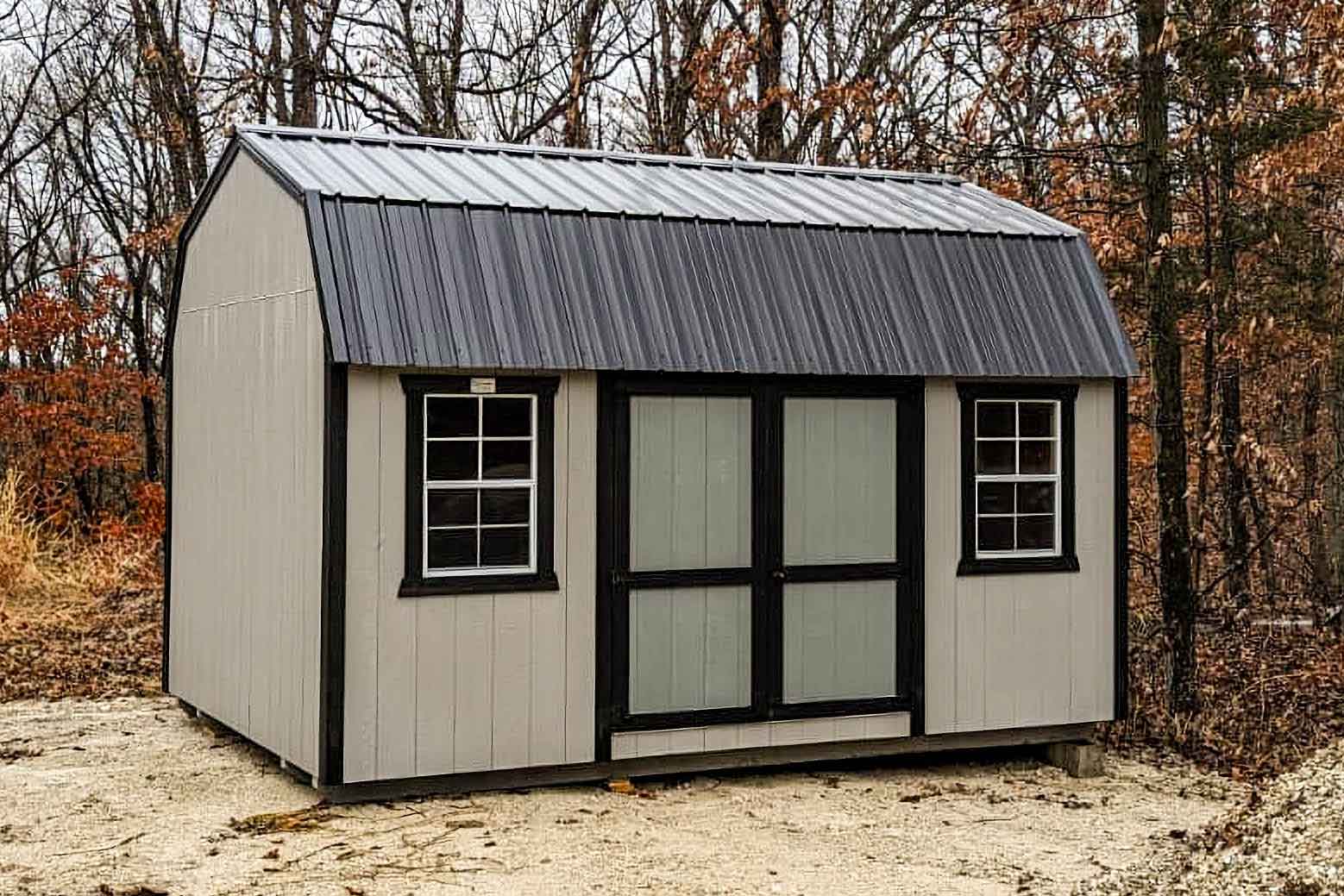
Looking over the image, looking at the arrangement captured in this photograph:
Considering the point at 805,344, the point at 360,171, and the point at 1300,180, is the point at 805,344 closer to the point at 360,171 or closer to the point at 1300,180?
the point at 360,171

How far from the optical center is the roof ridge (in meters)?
9.99

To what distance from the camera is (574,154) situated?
10539mm

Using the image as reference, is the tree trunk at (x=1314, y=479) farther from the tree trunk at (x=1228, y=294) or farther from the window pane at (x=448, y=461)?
the window pane at (x=448, y=461)

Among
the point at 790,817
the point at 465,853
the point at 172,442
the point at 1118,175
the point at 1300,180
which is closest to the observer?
the point at 465,853

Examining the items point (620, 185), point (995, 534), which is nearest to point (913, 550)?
point (995, 534)

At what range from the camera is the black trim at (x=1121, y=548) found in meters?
9.88

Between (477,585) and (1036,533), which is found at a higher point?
(1036,533)

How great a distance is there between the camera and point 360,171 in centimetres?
920

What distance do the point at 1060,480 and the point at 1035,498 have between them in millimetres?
165

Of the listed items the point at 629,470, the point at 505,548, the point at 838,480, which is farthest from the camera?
the point at 838,480

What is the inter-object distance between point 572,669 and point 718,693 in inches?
31.9

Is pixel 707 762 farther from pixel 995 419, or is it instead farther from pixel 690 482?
pixel 995 419

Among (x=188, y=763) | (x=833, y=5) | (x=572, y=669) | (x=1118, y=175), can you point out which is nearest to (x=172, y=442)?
(x=188, y=763)

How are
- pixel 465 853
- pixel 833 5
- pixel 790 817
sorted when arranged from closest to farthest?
pixel 465 853, pixel 790 817, pixel 833 5
